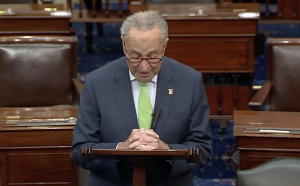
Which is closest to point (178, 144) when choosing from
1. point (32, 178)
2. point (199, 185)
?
point (32, 178)

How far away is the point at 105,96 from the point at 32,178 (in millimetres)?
782

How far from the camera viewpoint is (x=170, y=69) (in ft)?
5.22

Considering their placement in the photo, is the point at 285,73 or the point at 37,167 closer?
the point at 37,167

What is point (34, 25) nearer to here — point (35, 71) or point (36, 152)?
point (35, 71)

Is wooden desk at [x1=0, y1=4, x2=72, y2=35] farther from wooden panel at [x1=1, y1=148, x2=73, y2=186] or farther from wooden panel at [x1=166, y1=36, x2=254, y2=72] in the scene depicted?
wooden panel at [x1=1, y1=148, x2=73, y2=186]

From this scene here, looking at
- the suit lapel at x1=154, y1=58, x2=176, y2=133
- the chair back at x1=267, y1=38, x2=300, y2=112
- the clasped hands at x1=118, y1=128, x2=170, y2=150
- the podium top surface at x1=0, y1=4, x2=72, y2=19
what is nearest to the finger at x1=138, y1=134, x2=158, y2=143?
the clasped hands at x1=118, y1=128, x2=170, y2=150

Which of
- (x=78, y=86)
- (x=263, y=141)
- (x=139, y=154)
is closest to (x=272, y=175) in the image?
(x=263, y=141)

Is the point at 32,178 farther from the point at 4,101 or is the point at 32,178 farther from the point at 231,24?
the point at 231,24

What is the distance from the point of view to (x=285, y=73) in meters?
2.59

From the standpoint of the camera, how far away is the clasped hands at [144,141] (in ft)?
4.60

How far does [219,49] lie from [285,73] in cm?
46

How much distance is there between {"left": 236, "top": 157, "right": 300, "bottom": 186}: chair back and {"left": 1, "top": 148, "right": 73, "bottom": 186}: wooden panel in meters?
0.67

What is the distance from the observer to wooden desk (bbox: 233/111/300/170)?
6.93 ft

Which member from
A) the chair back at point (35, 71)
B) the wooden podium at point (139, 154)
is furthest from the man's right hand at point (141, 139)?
the chair back at point (35, 71)
